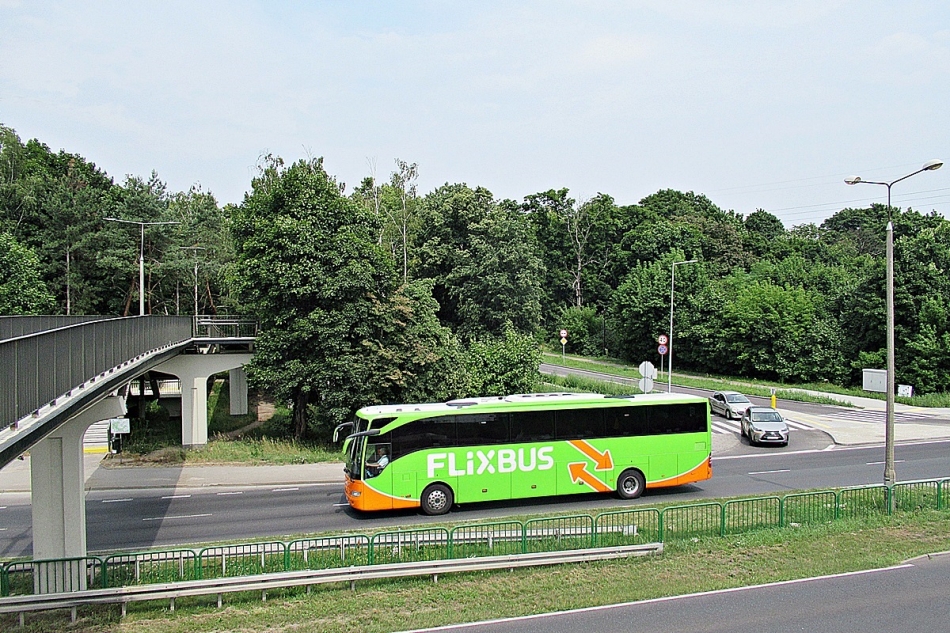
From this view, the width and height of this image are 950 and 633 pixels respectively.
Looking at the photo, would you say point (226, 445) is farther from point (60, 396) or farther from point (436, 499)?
point (60, 396)

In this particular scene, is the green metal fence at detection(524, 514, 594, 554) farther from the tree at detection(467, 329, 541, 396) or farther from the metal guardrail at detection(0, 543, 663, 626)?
the tree at detection(467, 329, 541, 396)

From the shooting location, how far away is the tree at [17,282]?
42.9m

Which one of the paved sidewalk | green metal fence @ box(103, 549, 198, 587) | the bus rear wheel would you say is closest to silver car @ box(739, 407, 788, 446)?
the bus rear wheel

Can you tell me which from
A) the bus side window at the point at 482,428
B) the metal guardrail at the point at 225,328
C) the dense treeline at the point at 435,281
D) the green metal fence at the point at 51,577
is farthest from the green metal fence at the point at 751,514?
the metal guardrail at the point at 225,328

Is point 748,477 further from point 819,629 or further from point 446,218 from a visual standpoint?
point 446,218

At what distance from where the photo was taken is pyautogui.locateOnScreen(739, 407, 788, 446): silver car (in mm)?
29812

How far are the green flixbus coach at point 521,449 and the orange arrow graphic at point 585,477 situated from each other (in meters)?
0.03

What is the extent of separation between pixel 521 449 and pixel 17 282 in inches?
1456

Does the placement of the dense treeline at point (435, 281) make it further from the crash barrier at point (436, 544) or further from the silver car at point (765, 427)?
the crash barrier at point (436, 544)

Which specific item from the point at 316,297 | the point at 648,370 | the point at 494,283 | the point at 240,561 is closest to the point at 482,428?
the point at 240,561

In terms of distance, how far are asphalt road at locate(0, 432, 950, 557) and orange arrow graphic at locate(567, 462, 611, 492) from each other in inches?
16.0

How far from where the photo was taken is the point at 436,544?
47.3ft

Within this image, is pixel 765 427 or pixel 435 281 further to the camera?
pixel 435 281

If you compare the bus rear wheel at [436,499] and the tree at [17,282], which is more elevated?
the tree at [17,282]
